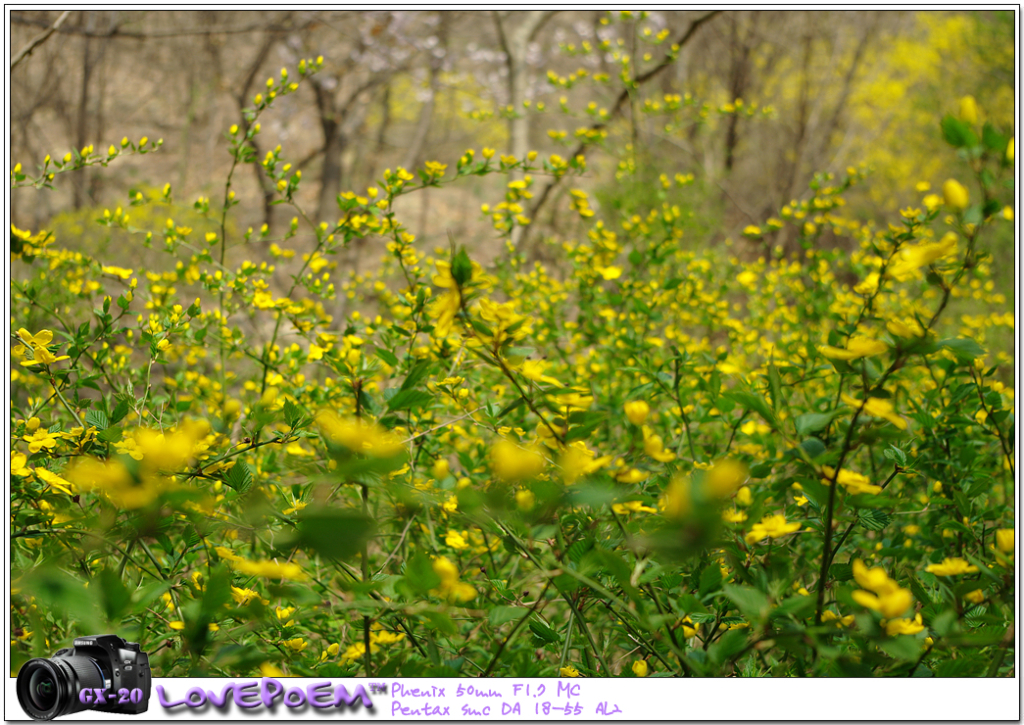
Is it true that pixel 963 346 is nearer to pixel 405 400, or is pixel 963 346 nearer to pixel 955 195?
pixel 955 195

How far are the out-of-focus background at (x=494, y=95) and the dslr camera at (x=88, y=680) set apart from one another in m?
4.32

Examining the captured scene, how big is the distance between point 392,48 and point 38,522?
296 inches

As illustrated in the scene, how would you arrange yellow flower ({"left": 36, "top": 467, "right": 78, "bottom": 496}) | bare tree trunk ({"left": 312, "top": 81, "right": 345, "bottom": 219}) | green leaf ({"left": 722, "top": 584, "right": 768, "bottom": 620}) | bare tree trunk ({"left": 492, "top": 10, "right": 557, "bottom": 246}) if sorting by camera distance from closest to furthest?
green leaf ({"left": 722, "top": 584, "right": 768, "bottom": 620}), yellow flower ({"left": 36, "top": 467, "right": 78, "bottom": 496}), bare tree trunk ({"left": 492, "top": 10, "right": 557, "bottom": 246}), bare tree trunk ({"left": 312, "top": 81, "right": 345, "bottom": 219})

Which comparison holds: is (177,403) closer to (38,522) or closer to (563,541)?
(38,522)

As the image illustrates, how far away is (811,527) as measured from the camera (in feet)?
3.15

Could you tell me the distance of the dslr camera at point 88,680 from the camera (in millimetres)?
707

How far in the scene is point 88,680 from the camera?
0.71 meters

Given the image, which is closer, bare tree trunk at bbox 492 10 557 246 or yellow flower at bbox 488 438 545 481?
yellow flower at bbox 488 438 545 481

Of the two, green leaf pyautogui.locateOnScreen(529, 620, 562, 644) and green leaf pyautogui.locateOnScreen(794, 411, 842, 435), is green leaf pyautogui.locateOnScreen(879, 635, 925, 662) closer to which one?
green leaf pyautogui.locateOnScreen(794, 411, 842, 435)

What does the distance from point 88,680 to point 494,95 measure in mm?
10348

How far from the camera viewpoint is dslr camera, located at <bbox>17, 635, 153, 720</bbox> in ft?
2.32

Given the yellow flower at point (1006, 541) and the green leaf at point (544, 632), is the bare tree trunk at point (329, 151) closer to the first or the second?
the green leaf at point (544, 632)

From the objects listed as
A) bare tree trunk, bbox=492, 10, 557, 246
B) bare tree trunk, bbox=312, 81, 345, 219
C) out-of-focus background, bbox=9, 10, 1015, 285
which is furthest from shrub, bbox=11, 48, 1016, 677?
bare tree trunk, bbox=312, 81, 345, 219

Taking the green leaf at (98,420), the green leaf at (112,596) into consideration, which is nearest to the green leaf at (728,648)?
the green leaf at (112,596)
